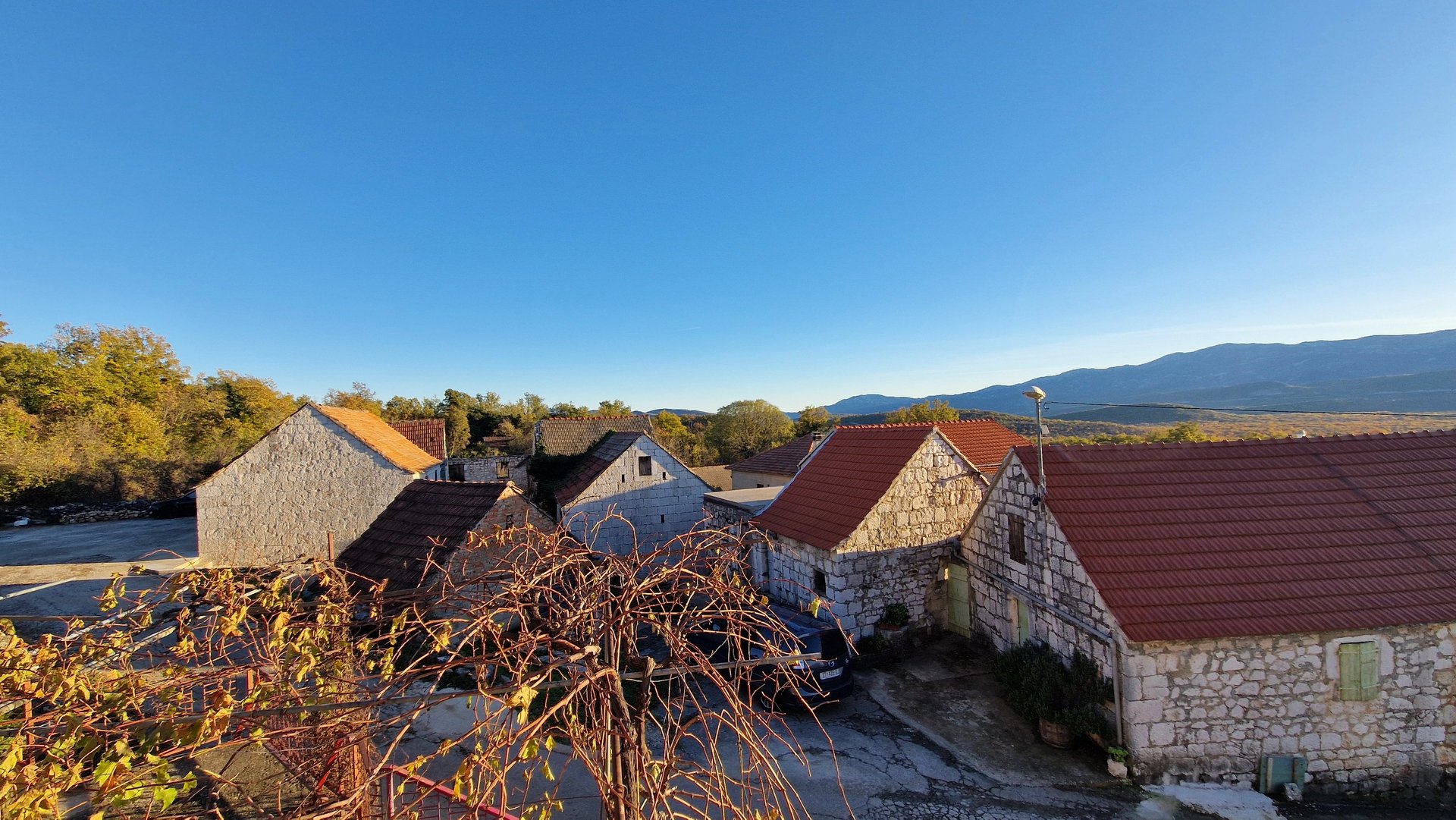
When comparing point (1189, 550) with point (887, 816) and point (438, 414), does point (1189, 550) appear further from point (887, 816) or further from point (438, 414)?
point (438, 414)

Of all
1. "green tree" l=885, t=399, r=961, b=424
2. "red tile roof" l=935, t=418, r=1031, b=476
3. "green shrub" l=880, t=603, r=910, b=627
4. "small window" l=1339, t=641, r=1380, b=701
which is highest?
"green tree" l=885, t=399, r=961, b=424

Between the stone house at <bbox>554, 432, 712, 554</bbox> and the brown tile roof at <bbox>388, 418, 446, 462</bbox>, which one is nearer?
the stone house at <bbox>554, 432, 712, 554</bbox>

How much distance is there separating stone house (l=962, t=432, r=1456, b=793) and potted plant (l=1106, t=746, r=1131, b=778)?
0.57ft

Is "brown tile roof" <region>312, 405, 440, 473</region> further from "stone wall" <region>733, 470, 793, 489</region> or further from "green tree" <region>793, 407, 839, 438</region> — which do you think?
"green tree" <region>793, 407, 839, 438</region>

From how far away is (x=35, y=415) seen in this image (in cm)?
3316

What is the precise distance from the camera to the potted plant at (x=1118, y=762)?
723cm

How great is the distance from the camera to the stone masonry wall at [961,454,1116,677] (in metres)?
8.04

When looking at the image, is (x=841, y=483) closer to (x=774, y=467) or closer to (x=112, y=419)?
(x=774, y=467)

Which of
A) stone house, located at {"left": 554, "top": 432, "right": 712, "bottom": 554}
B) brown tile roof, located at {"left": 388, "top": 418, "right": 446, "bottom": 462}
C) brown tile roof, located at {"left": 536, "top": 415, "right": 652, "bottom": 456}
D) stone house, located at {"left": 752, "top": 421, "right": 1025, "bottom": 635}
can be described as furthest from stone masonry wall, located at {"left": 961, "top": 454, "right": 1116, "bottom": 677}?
brown tile roof, located at {"left": 388, "top": 418, "right": 446, "bottom": 462}

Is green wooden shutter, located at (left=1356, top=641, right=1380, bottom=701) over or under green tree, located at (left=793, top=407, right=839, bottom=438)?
under

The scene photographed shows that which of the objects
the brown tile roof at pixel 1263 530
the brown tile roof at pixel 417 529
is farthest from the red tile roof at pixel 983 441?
the brown tile roof at pixel 417 529

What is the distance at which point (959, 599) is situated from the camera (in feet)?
38.7

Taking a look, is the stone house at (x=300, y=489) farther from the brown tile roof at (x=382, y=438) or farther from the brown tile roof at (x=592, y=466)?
the brown tile roof at (x=592, y=466)

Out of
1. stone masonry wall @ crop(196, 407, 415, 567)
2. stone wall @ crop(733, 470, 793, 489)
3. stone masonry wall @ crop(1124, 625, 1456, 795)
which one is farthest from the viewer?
stone wall @ crop(733, 470, 793, 489)
